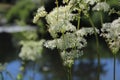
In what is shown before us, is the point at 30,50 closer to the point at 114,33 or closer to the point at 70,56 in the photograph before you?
the point at 70,56

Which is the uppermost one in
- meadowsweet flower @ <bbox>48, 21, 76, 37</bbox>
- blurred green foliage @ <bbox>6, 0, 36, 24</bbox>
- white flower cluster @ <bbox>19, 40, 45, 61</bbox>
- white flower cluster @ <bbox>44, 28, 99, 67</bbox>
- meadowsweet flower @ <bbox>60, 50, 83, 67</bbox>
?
blurred green foliage @ <bbox>6, 0, 36, 24</bbox>

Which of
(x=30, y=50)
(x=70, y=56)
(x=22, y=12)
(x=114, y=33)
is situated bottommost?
(x=70, y=56)

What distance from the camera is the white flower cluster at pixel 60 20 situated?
8.84 ft

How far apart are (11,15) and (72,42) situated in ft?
52.4

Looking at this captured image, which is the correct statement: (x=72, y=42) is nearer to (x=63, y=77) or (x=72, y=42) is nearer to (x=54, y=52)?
(x=63, y=77)

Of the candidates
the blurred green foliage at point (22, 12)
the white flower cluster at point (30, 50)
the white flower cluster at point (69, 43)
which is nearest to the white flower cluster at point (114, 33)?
the white flower cluster at point (69, 43)

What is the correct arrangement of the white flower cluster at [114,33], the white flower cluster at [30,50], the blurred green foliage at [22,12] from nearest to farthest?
1. the white flower cluster at [114,33]
2. the white flower cluster at [30,50]
3. the blurred green foliage at [22,12]

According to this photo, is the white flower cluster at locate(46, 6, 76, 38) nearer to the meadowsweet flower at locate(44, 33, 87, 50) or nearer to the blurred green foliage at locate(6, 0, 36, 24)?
the meadowsweet flower at locate(44, 33, 87, 50)

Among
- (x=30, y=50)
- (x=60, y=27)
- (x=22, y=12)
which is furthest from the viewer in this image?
(x=22, y=12)

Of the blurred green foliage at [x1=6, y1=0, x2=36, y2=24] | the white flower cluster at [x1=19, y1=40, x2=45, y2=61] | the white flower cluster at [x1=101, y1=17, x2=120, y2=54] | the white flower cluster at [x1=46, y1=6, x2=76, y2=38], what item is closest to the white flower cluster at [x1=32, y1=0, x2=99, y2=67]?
the white flower cluster at [x1=46, y1=6, x2=76, y2=38]

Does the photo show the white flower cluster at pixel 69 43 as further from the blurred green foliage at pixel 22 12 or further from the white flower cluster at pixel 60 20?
the blurred green foliage at pixel 22 12

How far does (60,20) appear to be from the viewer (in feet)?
8.89

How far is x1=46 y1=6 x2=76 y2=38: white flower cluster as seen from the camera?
8.84ft

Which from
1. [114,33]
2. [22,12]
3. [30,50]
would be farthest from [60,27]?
[22,12]
